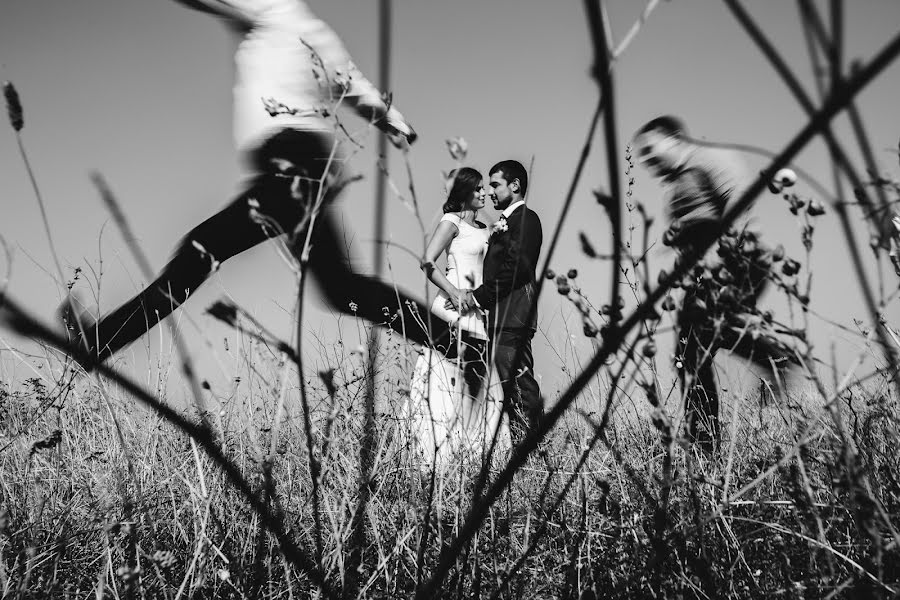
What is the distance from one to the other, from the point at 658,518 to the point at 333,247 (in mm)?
2064

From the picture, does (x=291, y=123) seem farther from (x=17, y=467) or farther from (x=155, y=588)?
(x=155, y=588)

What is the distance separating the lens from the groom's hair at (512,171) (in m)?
3.54

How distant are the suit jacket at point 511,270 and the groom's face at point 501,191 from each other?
273 mm

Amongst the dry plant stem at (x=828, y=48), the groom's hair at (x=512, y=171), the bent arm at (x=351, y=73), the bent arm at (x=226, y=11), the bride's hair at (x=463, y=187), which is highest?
the groom's hair at (x=512, y=171)

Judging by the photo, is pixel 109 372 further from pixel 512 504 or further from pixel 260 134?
pixel 260 134

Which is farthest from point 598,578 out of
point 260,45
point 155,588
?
point 260,45

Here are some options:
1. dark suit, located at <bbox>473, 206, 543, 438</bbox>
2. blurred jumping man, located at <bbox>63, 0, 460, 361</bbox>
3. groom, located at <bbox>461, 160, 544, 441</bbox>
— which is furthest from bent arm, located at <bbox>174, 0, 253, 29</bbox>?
dark suit, located at <bbox>473, 206, 543, 438</bbox>

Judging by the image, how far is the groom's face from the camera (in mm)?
3516

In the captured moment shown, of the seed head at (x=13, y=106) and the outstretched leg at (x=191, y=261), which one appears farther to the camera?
the outstretched leg at (x=191, y=261)

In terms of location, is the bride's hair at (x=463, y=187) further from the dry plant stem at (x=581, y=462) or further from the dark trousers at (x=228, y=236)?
the dry plant stem at (x=581, y=462)

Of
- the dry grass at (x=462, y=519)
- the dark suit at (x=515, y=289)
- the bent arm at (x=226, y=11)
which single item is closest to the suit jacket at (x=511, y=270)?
the dark suit at (x=515, y=289)

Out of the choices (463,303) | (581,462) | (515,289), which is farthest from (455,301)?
(581,462)

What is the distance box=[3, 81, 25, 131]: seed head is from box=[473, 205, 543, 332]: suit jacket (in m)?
2.34

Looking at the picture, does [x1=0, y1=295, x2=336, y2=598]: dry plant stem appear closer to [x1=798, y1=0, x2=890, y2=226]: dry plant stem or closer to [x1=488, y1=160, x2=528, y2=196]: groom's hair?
[x1=798, y1=0, x2=890, y2=226]: dry plant stem
